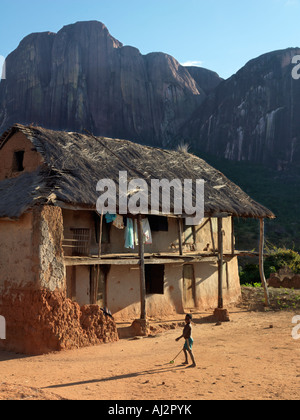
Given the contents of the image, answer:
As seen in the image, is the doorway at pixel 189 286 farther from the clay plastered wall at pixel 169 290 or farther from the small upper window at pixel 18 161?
the small upper window at pixel 18 161

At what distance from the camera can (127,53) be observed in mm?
74688

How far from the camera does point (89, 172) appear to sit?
15.5 metres

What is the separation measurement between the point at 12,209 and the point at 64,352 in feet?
13.8

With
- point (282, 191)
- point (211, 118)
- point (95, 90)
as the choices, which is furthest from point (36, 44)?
point (282, 191)

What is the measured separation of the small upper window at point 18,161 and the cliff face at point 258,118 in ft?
145

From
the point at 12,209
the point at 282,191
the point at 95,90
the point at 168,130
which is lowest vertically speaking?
the point at 12,209

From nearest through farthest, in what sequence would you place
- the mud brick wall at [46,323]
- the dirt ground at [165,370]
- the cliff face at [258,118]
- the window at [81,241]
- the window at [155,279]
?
the dirt ground at [165,370]
the mud brick wall at [46,323]
the window at [81,241]
the window at [155,279]
the cliff face at [258,118]

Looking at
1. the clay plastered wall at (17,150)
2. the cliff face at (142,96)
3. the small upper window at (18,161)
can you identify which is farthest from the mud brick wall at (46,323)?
the cliff face at (142,96)

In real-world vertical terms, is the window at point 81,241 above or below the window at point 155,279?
above

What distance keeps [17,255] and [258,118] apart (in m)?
52.6

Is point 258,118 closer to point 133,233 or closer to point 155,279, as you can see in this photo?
point 155,279

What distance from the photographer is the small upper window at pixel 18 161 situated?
16828mm

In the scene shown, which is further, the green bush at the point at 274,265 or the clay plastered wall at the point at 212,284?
the green bush at the point at 274,265
